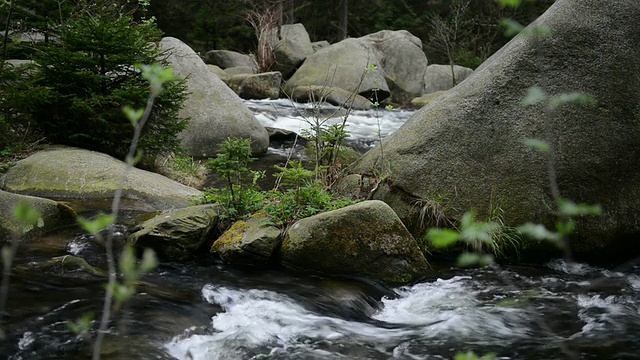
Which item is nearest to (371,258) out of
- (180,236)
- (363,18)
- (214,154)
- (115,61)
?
(180,236)

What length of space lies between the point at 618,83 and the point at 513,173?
4.68ft

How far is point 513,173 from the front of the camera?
6164 mm

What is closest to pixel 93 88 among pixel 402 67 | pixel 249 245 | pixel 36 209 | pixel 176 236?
pixel 36 209

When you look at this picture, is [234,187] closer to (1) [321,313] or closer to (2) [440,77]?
(1) [321,313]

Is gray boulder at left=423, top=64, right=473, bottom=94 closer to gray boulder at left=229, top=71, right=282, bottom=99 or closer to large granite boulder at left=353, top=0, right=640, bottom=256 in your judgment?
gray boulder at left=229, top=71, right=282, bottom=99

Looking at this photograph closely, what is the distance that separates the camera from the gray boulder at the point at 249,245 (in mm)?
5488

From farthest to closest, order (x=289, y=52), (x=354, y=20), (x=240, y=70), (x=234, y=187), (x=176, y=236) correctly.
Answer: (x=354, y=20) → (x=240, y=70) → (x=289, y=52) → (x=234, y=187) → (x=176, y=236)

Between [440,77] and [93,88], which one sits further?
[440,77]

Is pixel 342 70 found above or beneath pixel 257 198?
above

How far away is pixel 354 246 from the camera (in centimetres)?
542

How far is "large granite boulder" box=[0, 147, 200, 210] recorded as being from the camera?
7109 mm

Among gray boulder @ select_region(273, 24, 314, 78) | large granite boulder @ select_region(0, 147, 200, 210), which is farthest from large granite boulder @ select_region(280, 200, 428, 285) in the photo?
gray boulder @ select_region(273, 24, 314, 78)

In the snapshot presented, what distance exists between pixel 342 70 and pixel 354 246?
14621 millimetres

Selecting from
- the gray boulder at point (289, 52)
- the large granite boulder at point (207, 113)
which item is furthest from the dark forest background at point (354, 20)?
the large granite boulder at point (207, 113)
